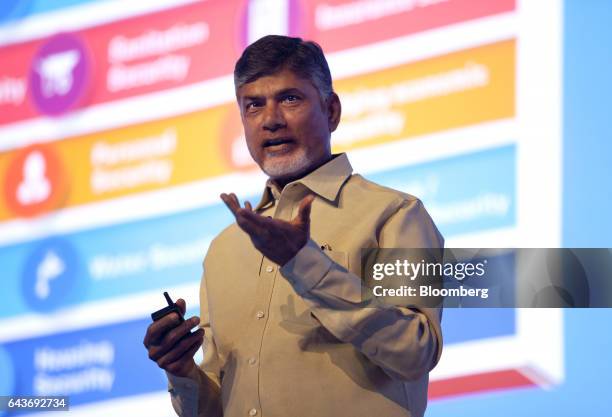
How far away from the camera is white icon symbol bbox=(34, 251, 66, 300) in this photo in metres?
3.61

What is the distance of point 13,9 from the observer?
155 inches

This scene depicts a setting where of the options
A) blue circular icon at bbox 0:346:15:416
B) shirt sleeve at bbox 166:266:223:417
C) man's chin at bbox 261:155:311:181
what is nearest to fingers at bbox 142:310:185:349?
shirt sleeve at bbox 166:266:223:417

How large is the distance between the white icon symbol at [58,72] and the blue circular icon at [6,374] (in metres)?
0.95

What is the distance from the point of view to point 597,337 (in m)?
2.93

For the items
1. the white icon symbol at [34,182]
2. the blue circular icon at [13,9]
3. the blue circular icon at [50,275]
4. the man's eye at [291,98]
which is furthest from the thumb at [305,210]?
the blue circular icon at [13,9]

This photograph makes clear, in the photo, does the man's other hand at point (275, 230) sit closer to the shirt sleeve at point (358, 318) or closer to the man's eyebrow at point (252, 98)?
the shirt sleeve at point (358, 318)

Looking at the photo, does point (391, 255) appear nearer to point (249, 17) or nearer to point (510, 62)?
point (510, 62)

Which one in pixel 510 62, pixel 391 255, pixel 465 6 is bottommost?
pixel 391 255

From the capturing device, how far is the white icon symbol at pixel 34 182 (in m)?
3.73

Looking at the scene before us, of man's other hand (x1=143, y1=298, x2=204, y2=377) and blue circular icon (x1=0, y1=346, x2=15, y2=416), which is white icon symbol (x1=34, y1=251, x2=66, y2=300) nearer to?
blue circular icon (x1=0, y1=346, x2=15, y2=416)

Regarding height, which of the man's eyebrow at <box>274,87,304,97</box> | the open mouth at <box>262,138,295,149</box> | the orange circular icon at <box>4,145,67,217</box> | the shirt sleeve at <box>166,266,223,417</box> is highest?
the orange circular icon at <box>4,145,67,217</box>

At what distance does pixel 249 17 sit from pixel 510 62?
92 cm

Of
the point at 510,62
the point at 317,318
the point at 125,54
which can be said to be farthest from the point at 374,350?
the point at 125,54

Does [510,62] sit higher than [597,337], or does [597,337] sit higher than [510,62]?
[510,62]
